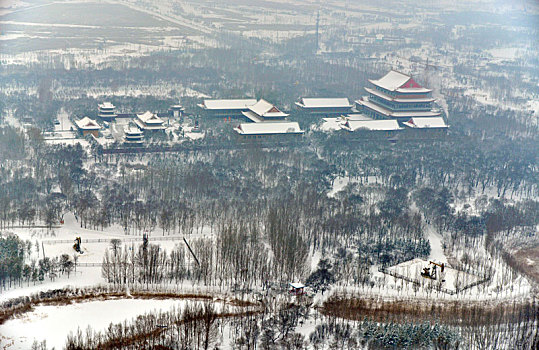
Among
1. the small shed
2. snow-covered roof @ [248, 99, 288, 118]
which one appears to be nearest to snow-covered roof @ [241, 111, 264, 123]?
snow-covered roof @ [248, 99, 288, 118]

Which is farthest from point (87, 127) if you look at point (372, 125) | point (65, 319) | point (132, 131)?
point (65, 319)

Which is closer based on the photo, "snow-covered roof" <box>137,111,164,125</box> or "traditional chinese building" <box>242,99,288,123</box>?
"snow-covered roof" <box>137,111,164,125</box>

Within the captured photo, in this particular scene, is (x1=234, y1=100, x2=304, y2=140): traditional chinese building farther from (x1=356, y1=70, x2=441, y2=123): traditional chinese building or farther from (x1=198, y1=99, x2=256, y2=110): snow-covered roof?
(x1=356, y1=70, x2=441, y2=123): traditional chinese building

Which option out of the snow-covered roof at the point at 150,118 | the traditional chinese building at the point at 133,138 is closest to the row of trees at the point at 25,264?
the traditional chinese building at the point at 133,138

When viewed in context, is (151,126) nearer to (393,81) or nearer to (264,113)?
(264,113)

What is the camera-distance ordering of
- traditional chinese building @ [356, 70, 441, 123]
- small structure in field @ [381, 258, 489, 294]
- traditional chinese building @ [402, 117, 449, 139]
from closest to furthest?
small structure in field @ [381, 258, 489, 294] < traditional chinese building @ [402, 117, 449, 139] < traditional chinese building @ [356, 70, 441, 123]

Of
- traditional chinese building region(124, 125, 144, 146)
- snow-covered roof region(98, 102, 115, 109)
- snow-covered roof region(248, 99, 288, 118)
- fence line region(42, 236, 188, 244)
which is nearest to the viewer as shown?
fence line region(42, 236, 188, 244)

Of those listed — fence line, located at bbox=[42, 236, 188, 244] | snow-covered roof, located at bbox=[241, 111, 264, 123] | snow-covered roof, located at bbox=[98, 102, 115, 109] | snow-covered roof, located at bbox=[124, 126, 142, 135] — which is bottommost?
fence line, located at bbox=[42, 236, 188, 244]
